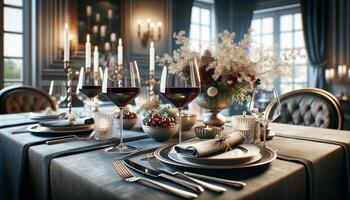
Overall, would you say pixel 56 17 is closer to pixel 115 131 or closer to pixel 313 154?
pixel 115 131

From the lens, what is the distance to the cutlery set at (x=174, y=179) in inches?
19.2

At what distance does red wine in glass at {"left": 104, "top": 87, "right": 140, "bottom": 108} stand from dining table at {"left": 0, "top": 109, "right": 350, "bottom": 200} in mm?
128

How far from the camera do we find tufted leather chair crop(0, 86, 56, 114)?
1.85 meters

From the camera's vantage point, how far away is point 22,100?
6.29 feet

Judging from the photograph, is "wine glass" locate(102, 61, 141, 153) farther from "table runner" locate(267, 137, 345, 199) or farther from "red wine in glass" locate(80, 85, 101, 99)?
"table runner" locate(267, 137, 345, 199)

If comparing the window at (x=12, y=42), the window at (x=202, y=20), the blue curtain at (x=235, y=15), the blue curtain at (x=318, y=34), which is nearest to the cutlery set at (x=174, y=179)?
the window at (x=12, y=42)

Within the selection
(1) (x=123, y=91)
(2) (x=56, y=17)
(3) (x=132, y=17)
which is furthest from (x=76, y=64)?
(1) (x=123, y=91)

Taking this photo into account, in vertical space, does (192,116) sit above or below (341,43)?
below

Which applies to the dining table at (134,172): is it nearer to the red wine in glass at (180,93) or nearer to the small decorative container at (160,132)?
the small decorative container at (160,132)

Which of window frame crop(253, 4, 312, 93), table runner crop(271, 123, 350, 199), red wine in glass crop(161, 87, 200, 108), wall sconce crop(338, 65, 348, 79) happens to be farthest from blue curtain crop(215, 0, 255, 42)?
red wine in glass crop(161, 87, 200, 108)

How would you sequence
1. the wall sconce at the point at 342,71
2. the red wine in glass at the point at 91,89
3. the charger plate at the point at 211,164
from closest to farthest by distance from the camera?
the charger plate at the point at 211,164, the red wine in glass at the point at 91,89, the wall sconce at the point at 342,71

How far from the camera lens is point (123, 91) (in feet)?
2.59

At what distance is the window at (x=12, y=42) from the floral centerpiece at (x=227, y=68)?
2587mm

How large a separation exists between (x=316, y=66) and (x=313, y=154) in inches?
136
